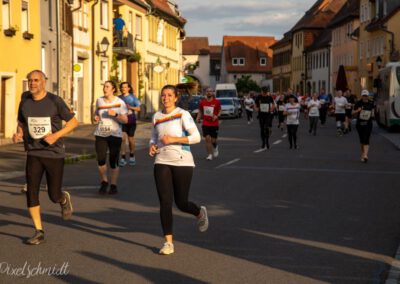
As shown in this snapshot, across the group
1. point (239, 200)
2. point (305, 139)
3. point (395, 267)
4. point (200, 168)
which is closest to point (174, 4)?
point (305, 139)

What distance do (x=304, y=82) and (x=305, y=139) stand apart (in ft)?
253

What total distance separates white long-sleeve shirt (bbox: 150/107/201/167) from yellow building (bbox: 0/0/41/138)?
66.1 ft

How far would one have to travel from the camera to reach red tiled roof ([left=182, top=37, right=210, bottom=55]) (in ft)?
587

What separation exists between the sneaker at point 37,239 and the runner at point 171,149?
1.32 meters

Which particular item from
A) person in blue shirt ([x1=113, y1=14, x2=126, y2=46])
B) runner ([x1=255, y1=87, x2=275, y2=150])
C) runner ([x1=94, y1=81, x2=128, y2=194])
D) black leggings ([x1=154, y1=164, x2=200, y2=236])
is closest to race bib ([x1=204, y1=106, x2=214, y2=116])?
runner ([x1=255, y1=87, x2=275, y2=150])

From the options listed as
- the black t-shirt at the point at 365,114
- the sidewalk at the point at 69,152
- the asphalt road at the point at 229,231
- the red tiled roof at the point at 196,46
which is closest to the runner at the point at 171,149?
the asphalt road at the point at 229,231

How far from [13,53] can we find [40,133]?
20739 millimetres

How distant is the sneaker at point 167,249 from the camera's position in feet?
28.5

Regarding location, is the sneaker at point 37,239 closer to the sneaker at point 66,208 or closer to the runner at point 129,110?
→ the sneaker at point 66,208

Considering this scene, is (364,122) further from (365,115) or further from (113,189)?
(113,189)

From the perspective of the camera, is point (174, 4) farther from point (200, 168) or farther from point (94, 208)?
point (94, 208)

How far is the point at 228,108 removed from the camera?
2301 inches

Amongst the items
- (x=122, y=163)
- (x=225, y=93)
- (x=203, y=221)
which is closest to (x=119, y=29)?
(x=225, y=93)

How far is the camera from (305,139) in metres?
32.4
